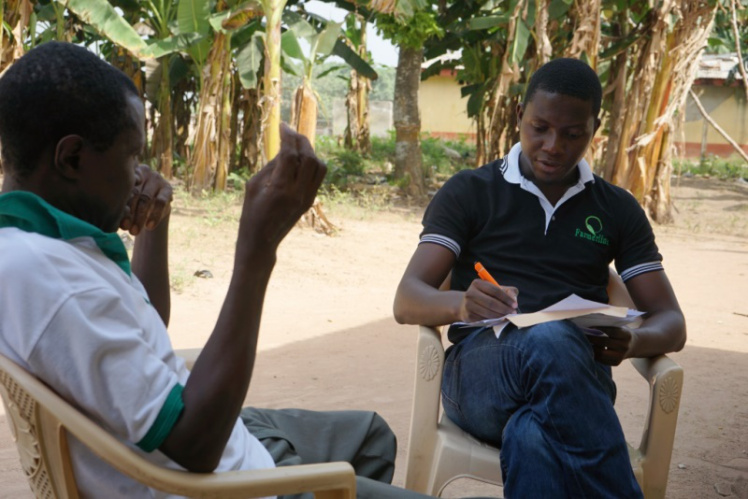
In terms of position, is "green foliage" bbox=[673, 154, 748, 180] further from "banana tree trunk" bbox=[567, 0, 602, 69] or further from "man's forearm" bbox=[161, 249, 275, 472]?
"man's forearm" bbox=[161, 249, 275, 472]

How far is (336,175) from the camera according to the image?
46.2 feet

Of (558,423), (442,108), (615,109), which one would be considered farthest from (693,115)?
(558,423)

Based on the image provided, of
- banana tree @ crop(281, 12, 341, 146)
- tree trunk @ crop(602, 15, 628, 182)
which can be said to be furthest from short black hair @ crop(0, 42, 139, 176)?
tree trunk @ crop(602, 15, 628, 182)

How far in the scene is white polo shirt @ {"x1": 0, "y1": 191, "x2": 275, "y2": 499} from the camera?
1.20 metres

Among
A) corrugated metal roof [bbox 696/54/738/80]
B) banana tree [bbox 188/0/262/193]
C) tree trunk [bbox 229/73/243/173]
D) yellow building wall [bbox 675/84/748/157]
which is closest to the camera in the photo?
banana tree [bbox 188/0/262/193]

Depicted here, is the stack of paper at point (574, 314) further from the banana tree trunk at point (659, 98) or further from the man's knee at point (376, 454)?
the banana tree trunk at point (659, 98)

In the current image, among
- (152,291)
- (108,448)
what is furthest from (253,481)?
(152,291)

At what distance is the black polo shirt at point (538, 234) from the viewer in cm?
272

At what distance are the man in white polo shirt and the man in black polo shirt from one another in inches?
43.0

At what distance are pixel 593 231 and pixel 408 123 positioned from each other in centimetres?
1064

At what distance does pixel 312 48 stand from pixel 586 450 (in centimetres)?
832

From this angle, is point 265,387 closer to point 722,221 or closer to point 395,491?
point 395,491

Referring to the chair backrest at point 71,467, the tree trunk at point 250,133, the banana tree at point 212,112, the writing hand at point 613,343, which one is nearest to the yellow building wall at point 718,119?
the tree trunk at point 250,133

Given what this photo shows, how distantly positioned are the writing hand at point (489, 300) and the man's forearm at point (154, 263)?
905 millimetres
